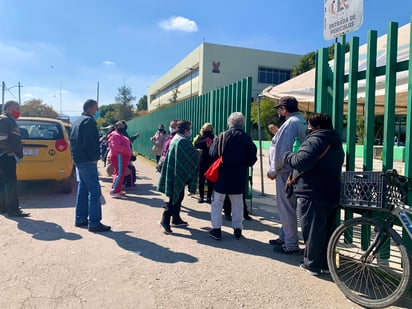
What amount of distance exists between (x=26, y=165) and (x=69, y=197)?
1.13m

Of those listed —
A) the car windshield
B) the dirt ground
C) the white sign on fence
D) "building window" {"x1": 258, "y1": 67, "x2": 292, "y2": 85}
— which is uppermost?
"building window" {"x1": 258, "y1": 67, "x2": 292, "y2": 85}

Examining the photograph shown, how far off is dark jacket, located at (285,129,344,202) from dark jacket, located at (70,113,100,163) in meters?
3.04

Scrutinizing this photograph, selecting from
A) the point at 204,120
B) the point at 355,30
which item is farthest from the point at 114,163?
the point at 355,30

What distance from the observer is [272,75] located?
164 ft

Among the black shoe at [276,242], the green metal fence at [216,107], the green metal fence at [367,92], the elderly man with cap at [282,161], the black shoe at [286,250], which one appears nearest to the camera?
the green metal fence at [367,92]

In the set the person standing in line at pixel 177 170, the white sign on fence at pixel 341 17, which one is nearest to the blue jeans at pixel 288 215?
the person standing in line at pixel 177 170

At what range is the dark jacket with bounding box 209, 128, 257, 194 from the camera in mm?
5180

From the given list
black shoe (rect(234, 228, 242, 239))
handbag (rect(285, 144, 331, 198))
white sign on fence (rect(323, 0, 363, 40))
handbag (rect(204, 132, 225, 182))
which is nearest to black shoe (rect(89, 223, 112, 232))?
handbag (rect(204, 132, 225, 182))

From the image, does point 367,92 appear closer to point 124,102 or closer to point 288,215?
point 288,215

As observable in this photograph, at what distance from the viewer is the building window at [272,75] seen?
49.4 m

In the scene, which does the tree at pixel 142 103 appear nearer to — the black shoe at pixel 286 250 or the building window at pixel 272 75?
the building window at pixel 272 75

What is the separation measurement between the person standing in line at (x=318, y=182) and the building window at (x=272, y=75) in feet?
152

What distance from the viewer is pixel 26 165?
7738mm

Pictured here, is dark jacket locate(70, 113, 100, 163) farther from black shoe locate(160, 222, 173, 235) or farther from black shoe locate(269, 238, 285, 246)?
black shoe locate(269, 238, 285, 246)
